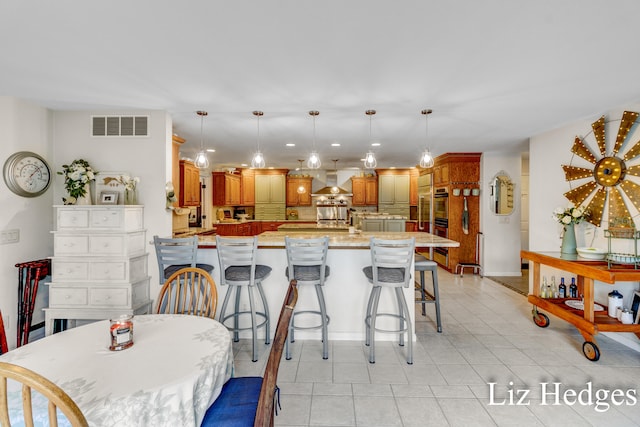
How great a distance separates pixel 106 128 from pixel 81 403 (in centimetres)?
323

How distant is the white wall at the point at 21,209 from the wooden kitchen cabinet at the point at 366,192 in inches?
252

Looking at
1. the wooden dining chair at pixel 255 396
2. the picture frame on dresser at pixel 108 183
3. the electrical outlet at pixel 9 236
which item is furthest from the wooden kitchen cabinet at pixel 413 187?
the electrical outlet at pixel 9 236

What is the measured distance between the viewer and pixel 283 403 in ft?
7.07

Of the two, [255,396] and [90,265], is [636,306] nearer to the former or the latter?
[255,396]

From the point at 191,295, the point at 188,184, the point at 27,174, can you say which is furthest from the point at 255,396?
the point at 188,184

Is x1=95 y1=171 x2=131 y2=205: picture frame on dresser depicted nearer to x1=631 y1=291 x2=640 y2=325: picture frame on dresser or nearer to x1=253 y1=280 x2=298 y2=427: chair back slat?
x1=253 y1=280 x2=298 y2=427: chair back slat

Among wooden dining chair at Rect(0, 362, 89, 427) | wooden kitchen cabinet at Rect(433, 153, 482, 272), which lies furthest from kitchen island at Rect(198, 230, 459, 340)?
wooden kitchen cabinet at Rect(433, 153, 482, 272)

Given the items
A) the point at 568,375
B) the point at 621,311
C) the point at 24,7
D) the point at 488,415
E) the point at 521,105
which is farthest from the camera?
the point at 521,105

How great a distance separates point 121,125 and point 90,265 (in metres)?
1.55

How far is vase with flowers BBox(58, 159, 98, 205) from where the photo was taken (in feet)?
10.0

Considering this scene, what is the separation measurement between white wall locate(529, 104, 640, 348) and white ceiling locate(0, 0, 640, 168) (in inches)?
9.3

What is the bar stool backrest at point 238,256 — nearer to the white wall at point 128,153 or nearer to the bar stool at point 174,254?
the bar stool at point 174,254

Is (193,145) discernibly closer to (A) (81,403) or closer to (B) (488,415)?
(A) (81,403)

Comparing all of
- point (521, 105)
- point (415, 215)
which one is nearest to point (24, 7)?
point (521, 105)
